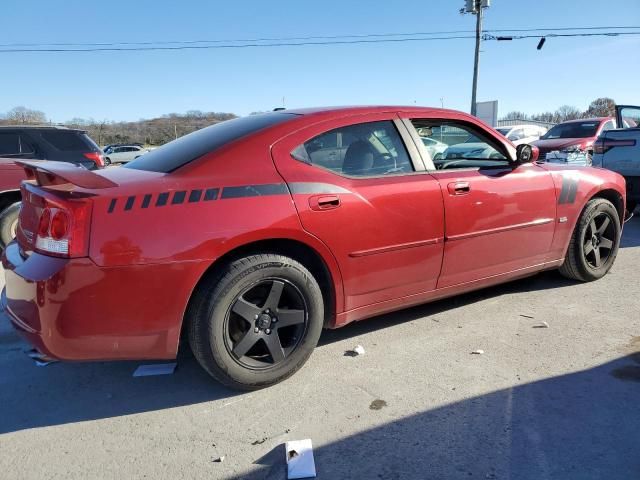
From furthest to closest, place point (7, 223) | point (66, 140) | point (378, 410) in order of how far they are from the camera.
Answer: point (66, 140), point (7, 223), point (378, 410)

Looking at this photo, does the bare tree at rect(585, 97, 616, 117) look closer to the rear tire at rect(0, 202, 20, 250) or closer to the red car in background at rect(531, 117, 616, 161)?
the red car in background at rect(531, 117, 616, 161)

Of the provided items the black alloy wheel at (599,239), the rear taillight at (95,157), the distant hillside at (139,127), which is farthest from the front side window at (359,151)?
the distant hillside at (139,127)

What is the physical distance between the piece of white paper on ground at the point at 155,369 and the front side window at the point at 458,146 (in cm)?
227

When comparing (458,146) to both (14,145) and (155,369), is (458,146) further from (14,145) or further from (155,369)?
(14,145)

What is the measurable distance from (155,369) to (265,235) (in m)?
1.25

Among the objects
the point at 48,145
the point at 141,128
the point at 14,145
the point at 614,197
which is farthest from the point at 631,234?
the point at 141,128

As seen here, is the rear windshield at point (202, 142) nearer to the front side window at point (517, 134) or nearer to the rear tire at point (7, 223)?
the rear tire at point (7, 223)

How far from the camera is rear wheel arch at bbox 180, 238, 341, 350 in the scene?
8.61ft

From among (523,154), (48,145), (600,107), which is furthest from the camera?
(600,107)

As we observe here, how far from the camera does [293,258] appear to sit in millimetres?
2893

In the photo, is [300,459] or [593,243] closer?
[300,459]

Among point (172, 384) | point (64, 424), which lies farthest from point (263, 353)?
point (64, 424)

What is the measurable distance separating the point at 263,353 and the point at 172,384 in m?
0.60

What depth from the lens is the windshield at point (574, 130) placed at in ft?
43.0
